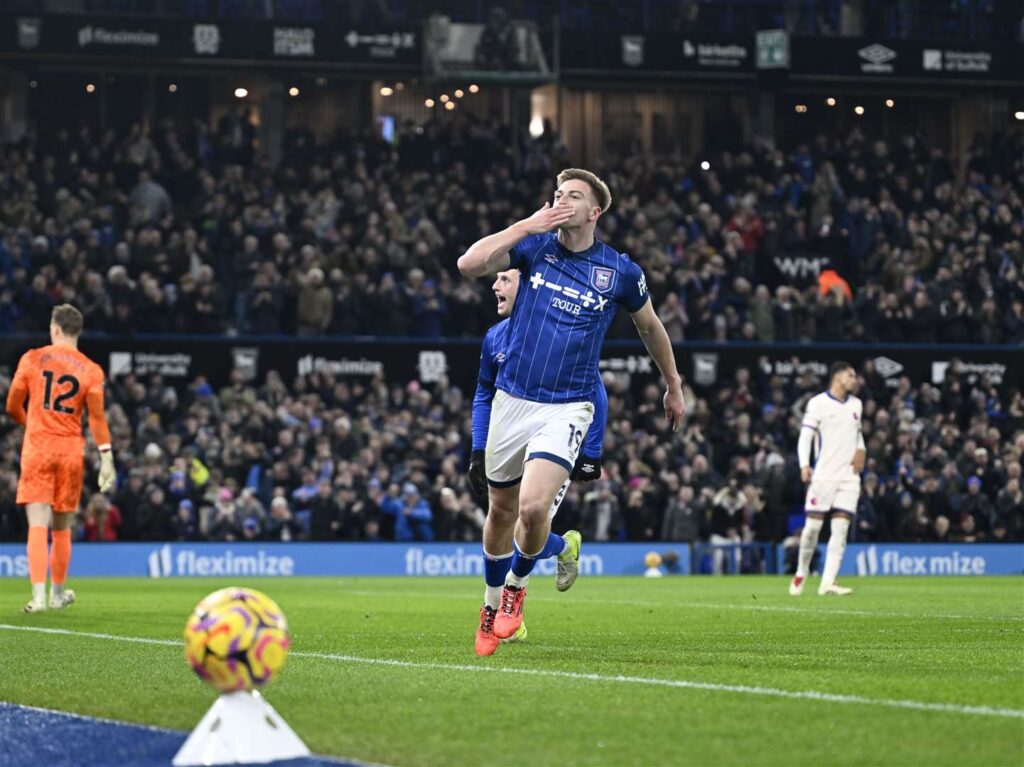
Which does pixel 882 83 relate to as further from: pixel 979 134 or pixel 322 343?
pixel 322 343

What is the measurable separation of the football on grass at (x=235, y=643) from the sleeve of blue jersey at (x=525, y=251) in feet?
13.5

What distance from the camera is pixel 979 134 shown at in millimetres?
44375

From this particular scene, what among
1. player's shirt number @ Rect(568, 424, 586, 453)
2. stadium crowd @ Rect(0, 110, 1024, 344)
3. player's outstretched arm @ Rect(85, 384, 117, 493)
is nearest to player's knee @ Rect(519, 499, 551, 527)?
player's shirt number @ Rect(568, 424, 586, 453)

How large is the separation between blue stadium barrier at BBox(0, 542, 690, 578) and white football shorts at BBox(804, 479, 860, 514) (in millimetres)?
9327

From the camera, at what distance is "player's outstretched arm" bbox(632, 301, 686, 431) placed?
10.6 meters

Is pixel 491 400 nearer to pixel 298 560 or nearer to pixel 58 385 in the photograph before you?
pixel 58 385

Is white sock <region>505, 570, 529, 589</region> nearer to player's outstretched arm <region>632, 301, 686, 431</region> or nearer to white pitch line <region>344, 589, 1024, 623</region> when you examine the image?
player's outstretched arm <region>632, 301, 686, 431</region>

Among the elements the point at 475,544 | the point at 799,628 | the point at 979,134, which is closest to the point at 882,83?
the point at 979,134

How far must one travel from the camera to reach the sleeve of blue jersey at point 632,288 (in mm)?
10461

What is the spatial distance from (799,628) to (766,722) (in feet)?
21.4

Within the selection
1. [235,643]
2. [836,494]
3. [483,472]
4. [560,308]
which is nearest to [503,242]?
[560,308]

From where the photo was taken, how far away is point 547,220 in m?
9.85

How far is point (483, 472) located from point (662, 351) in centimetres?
141

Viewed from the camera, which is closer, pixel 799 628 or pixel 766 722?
pixel 766 722
